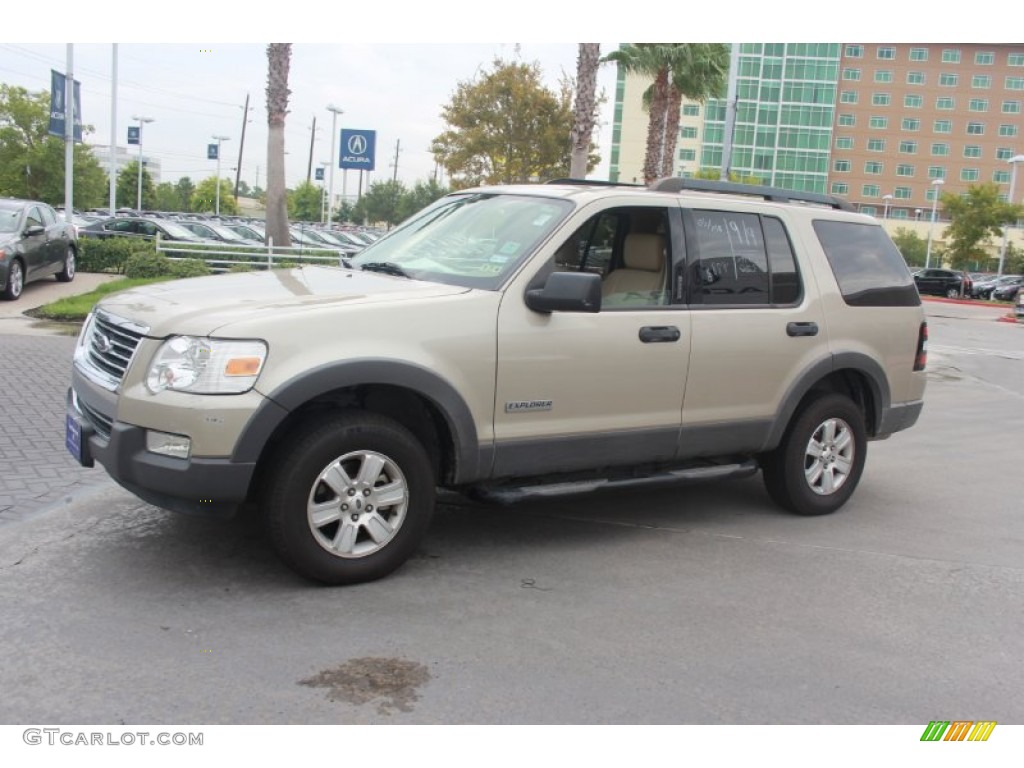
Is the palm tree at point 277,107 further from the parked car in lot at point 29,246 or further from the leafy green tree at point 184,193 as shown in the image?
the leafy green tree at point 184,193

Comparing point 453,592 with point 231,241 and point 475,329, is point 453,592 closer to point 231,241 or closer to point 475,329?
point 475,329

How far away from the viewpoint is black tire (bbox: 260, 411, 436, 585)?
4266 millimetres

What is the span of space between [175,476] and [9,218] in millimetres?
13317

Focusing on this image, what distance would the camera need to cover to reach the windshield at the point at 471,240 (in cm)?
496

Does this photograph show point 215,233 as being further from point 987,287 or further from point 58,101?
point 987,287

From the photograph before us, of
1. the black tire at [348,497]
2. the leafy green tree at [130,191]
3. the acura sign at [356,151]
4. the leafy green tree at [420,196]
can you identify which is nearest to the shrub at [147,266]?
the acura sign at [356,151]

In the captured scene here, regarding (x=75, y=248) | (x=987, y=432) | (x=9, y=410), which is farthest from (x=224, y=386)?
(x=75, y=248)

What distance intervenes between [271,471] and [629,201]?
2.44 metres

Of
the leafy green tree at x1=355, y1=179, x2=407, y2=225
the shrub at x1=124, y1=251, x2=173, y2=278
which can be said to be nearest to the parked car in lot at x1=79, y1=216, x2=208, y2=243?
the shrub at x1=124, y1=251, x2=173, y2=278

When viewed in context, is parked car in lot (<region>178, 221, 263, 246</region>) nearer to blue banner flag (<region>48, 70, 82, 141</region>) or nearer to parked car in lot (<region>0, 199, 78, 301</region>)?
blue banner flag (<region>48, 70, 82, 141</region>)

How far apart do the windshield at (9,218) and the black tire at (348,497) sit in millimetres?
13078

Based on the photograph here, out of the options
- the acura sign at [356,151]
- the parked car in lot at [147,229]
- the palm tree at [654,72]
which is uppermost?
the palm tree at [654,72]
